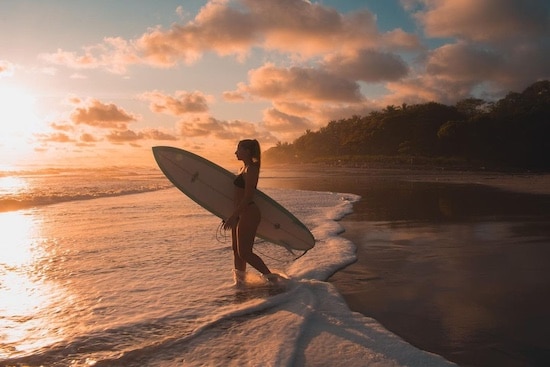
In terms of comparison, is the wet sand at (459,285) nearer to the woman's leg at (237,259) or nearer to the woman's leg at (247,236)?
the woman's leg at (247,236)

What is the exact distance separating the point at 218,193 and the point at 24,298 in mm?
2685

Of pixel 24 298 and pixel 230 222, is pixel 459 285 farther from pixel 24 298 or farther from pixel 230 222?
pixel 24 298

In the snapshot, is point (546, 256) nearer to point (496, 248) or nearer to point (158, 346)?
point (496, 248)

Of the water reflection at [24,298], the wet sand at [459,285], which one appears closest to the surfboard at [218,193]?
the wet sand at [459,285]

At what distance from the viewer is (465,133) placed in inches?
2430

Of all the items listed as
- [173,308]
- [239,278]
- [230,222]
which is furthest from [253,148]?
[173,308]

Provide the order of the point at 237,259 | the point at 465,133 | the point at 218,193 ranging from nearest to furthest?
1. the point at 237,259
2. the point at 218,193
3. the point at 465,133

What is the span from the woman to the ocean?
24cm

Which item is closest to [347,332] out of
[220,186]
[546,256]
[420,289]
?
[420,289]

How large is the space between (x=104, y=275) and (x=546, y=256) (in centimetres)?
614

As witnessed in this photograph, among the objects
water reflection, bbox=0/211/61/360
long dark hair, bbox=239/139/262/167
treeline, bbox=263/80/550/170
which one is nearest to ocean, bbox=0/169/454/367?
water reflection, bbox=0/211/61/360

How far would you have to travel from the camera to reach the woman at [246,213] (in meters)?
4.86

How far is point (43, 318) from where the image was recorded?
3980 millimetres

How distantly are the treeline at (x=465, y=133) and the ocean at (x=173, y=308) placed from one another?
52233 mm
